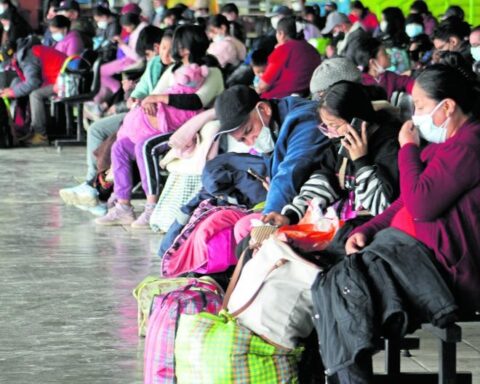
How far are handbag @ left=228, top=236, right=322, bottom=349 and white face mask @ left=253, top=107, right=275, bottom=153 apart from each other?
1697mm

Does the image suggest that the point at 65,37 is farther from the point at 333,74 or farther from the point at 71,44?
the point at 333,74

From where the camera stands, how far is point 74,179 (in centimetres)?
1157

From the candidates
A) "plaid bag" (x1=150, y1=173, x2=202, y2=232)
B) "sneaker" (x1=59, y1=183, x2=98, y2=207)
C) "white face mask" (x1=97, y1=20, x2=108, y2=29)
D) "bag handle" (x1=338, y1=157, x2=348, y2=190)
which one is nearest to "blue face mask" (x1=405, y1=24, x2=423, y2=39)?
"white face mask" (x1=97, y1=20, x2=108, y2=29)

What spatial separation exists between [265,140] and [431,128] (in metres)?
1.94

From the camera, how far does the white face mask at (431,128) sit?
441 centimetres

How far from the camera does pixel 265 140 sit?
629cm

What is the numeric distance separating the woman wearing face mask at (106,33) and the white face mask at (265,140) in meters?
7.88

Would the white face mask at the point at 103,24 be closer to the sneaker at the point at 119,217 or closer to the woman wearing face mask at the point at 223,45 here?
the woman wearing face mask at the point at 223,45

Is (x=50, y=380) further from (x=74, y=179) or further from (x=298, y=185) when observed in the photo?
(x=74, y=179)

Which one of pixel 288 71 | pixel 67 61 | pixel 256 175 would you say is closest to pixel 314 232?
pixel 256 175

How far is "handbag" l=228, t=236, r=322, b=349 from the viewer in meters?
4.49

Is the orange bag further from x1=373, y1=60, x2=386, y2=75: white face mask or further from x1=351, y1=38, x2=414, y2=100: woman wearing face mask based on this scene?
x1=373, y1=60, x2=386, y2=75: white face mask

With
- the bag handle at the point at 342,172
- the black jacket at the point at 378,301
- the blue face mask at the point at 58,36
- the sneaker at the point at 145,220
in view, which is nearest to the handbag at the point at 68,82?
the blue face mask at the point at 58,36

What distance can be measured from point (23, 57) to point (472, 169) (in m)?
11.1
